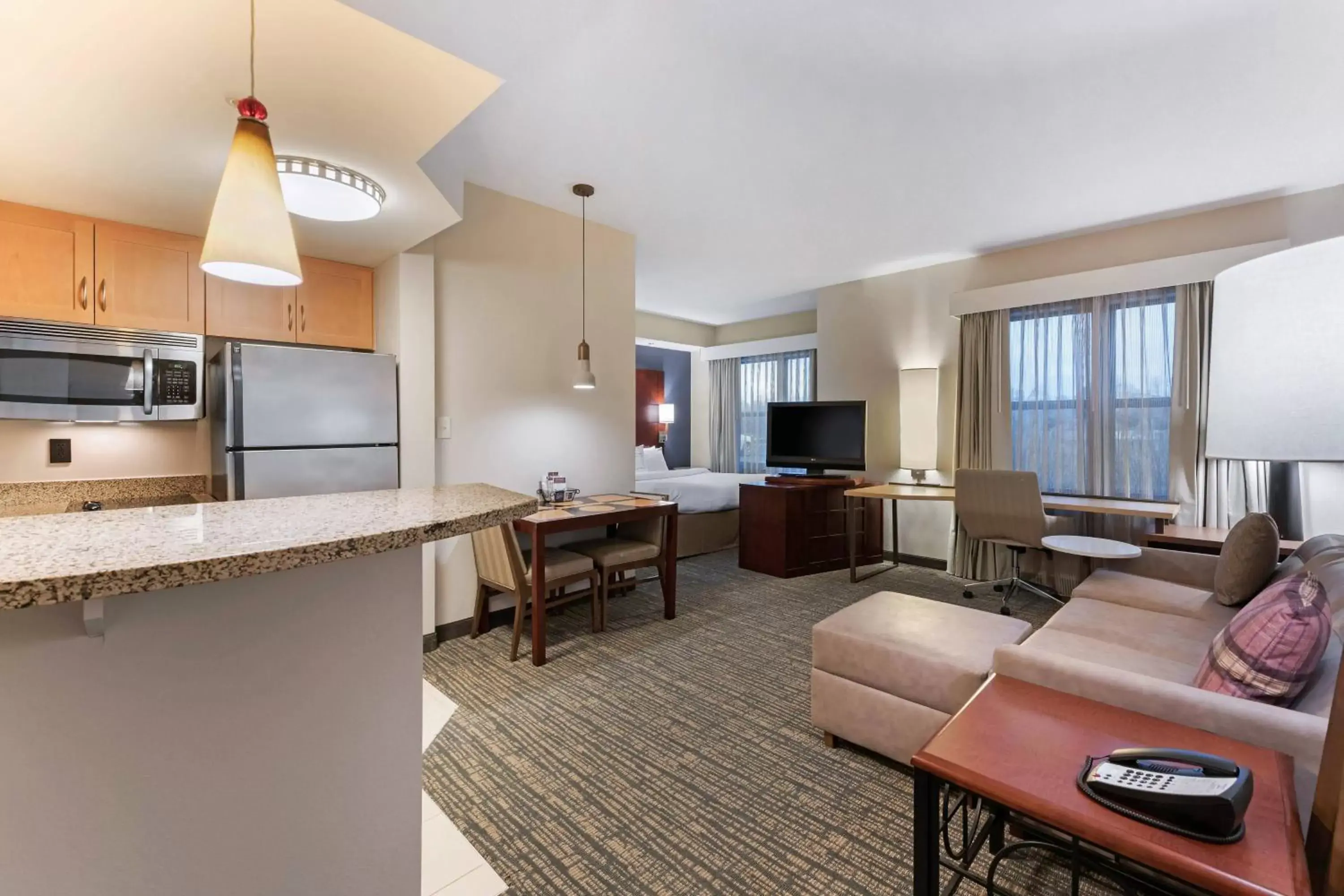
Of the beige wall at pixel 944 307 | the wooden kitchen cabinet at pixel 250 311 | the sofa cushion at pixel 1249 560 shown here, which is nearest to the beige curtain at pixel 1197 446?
the beige wall at pixel 944 307

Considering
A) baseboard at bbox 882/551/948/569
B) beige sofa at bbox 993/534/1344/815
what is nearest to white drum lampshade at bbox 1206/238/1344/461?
beige sofa at bbox 993/534/1344/815

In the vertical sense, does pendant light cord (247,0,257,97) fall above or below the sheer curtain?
above

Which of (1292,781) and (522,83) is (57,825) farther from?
(522,83)

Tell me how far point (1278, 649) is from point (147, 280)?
14.0 feet

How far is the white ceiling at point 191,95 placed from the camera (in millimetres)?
1348

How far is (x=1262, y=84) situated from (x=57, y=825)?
166 inches

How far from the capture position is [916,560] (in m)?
5.06

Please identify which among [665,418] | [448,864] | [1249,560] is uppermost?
[665,418]

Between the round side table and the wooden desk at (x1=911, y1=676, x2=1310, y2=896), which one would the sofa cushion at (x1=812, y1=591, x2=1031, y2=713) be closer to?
the wooden desk at (x1=911, y1=676, x2=1310, y2=896)

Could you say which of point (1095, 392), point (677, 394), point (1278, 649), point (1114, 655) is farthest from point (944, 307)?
point (1278, 649)

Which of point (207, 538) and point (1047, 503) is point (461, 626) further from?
point (1047, 503)

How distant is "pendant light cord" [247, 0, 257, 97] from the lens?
52.0 inches

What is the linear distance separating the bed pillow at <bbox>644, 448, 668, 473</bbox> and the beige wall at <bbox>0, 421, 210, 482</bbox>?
4.25 metres

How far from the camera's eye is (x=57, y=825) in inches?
29.5
